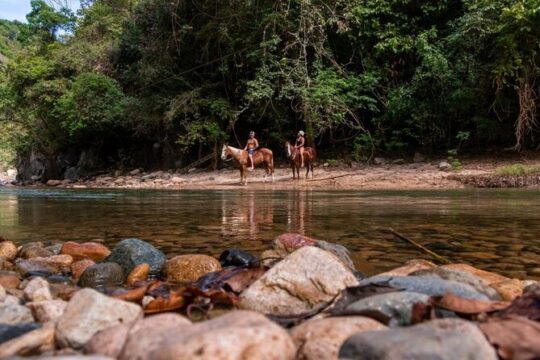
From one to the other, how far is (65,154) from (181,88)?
11.3m

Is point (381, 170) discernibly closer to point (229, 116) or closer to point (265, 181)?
point (265, 181)

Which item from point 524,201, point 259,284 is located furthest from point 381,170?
point 259,284

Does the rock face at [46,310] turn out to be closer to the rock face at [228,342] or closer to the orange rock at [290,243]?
the rock face at [228,342]

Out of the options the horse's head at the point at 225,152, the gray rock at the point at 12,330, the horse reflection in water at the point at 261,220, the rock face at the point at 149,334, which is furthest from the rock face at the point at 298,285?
the horse's head at the point at 225,152

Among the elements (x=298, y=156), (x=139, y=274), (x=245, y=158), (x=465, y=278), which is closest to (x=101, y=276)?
(x=139, y=274)

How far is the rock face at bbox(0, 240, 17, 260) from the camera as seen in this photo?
420 cm

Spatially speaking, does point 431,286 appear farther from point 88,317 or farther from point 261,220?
point 261,220

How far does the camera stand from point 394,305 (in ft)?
7.23

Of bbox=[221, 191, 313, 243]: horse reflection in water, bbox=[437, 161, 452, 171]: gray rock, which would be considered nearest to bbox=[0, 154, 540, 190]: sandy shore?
bbox=[437, 161, 452, 171]: gray rock

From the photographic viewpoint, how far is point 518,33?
1534 centimetres

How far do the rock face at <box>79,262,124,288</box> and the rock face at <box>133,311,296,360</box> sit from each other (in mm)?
1856

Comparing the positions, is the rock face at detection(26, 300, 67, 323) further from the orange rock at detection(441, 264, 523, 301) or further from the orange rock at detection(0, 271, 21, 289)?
the orange rock at detection(441, 264, 523, 301)

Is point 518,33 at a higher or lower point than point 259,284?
higher

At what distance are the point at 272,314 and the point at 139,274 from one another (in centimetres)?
133
